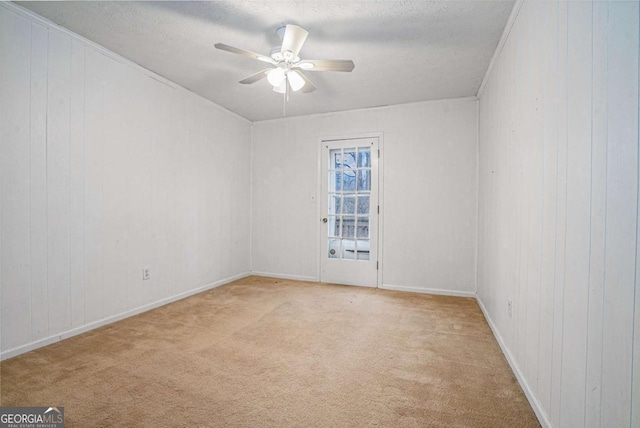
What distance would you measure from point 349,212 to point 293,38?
259 centimetres

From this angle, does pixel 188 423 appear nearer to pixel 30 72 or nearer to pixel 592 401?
pixel 592 401

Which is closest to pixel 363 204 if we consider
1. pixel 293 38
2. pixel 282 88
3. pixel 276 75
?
pixel 282 88

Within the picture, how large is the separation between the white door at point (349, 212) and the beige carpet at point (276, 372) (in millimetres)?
1224

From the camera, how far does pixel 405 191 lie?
13.3ft

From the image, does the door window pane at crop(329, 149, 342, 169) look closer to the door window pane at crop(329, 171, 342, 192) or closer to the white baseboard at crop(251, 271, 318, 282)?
the door window pane at crop(329, 171, 342, 192)

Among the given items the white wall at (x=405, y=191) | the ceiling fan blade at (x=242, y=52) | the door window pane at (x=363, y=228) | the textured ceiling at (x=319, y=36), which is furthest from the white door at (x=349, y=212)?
the ceiling fan blade at (x=242, y=52)

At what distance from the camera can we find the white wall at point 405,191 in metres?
3.81

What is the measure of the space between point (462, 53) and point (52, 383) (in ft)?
13.2

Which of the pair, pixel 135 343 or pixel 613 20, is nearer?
pixel 613 20

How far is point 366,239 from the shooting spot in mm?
4262

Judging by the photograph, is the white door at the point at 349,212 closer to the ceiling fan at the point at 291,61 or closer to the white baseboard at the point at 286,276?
the white baseboard at the point at 286,276

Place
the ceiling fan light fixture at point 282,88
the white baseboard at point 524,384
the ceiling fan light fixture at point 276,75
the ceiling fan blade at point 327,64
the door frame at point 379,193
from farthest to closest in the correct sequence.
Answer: the door frame at point 379,193, the ceiling fan light fixture at point 282,88, the ceiling fan light fixture at point 276,75, the ceiling fan blade at point 327,64, the white baseboard at point 524,384

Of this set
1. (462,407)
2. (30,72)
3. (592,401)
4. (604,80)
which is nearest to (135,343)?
Result: (30,72)

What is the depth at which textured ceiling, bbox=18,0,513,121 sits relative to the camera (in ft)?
6.97
